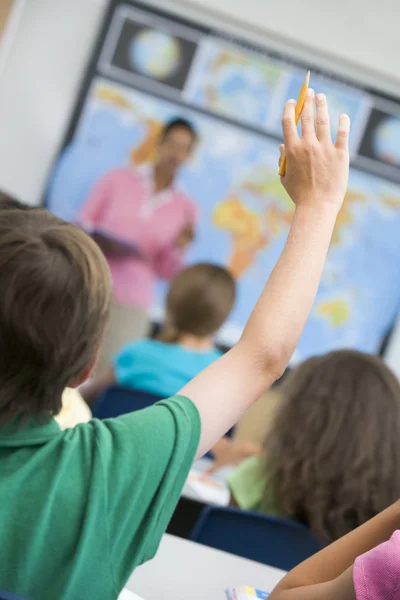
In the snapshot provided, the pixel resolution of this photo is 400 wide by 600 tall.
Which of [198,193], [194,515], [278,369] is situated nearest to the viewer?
[278,369]

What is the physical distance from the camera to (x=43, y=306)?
0.99m

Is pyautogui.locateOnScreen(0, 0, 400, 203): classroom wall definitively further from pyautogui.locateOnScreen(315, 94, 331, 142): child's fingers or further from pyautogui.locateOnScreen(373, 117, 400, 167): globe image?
pyautogui.locateOnScreen(315, 94, 331, 142): child's fingers

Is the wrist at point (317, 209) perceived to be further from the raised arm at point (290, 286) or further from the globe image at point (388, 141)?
the globe image at point (388, 141)

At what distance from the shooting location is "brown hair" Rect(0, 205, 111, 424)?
98cm

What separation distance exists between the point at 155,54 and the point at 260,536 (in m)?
3.75

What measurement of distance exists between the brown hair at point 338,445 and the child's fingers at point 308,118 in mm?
1006

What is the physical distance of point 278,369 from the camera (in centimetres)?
113

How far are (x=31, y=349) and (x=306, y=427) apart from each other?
1135 mm

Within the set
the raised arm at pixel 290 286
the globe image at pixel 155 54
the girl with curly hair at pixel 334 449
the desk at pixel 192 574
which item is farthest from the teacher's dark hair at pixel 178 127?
the raised arm at pixel 290 286

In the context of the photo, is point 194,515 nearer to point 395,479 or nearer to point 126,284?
point 395,479

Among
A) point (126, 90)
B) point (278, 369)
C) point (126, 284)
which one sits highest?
point (126, 90)

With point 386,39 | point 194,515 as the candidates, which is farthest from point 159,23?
point 194,515

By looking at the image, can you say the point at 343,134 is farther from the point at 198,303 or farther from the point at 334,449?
the point at 198,303

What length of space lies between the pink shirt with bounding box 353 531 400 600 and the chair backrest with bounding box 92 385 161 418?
1839 mm
